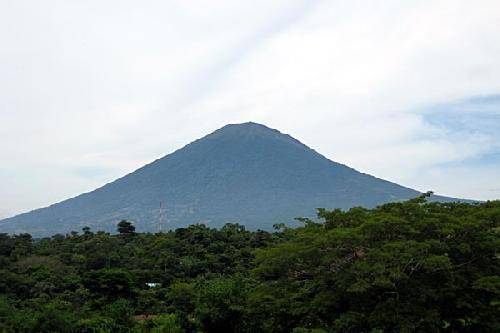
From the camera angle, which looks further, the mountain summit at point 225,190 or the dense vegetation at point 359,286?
the mountain summit at point 225,190

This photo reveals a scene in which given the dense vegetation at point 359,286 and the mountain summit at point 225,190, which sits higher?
the mountain summit at point 225,190

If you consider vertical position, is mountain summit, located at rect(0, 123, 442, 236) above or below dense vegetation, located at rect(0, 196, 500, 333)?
above

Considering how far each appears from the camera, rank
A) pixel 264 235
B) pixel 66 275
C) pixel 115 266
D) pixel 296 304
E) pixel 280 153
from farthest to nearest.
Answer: pixel 280 153, pixel 264 235, pixel 115 266, pixel 66 275, pixel 296 304

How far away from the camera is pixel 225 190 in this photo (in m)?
155

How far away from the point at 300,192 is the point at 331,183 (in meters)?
11.1

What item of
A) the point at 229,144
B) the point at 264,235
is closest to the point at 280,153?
the point at 229,144

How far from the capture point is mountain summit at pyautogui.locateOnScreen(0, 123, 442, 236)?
134 m

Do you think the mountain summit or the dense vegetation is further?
the mountain summit

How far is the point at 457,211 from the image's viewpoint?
38.2 feet

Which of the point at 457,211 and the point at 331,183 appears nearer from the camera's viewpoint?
the point at 457,211

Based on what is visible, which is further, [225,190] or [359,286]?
[225,190]

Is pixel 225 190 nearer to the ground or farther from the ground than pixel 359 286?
farther from the ground

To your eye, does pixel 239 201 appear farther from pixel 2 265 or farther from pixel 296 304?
pixel 296 304

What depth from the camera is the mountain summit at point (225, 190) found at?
13438cm
